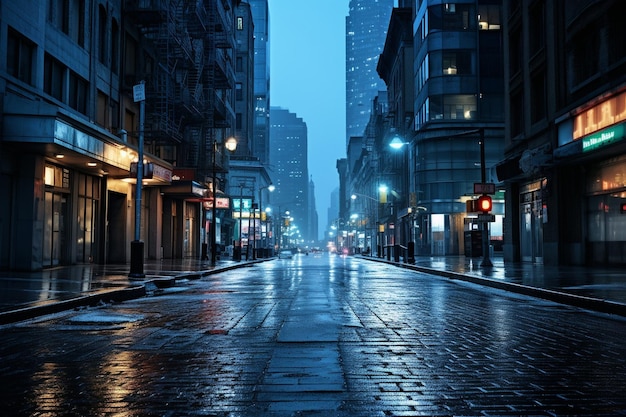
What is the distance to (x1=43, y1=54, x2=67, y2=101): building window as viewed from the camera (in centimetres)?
2461

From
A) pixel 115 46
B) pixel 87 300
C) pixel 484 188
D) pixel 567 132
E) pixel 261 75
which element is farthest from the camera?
pixel 261 75

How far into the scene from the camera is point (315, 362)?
22.0ft

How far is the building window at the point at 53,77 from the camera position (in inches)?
969

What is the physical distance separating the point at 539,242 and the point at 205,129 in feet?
92.9

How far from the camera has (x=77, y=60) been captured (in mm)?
27047

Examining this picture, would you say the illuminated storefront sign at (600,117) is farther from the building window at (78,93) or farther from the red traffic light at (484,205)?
the building window at (78,93)

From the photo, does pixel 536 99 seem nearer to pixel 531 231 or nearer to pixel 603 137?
pixel 531 231

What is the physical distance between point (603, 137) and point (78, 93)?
22.6m

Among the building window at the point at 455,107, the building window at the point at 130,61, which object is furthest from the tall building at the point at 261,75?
the building window at the point at 130,61

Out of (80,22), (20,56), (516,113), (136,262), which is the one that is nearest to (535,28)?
(516,113)

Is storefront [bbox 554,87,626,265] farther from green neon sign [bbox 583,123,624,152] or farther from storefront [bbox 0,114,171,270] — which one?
storefront [bbox 0,114,171,270]

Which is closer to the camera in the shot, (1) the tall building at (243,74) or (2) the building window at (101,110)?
(2) the building window at (101,110)

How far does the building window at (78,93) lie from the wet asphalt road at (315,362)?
704 inches

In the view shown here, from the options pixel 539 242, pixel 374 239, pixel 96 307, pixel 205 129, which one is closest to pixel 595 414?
pixel 96 307
